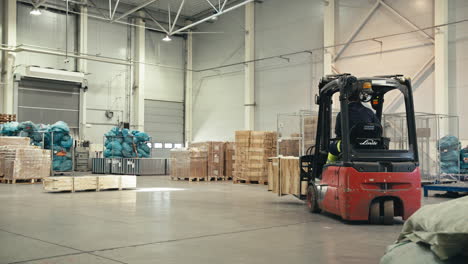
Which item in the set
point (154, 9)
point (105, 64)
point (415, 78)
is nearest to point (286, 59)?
point (415, 78)

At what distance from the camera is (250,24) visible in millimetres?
24312

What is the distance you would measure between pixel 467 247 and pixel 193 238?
3849 mm

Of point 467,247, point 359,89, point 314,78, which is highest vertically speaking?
point 314,78

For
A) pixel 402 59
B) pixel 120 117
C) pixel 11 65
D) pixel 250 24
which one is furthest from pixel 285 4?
pixel 11 65

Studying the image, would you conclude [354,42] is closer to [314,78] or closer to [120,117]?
[314,78]

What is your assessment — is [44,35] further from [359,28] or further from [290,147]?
[359,28]

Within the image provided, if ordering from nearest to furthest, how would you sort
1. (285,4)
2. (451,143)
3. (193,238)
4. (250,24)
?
(193,238) < (451,143) < (285,4) < (250,24)

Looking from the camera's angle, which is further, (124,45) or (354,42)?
(124,45)

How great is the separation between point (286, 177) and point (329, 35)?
12041 millimetres

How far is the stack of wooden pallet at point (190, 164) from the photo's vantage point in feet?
57.7

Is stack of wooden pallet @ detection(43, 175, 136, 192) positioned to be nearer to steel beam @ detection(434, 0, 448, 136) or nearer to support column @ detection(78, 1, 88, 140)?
steel beam @ detection(434, 0, 448, 136)

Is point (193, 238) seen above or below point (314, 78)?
below

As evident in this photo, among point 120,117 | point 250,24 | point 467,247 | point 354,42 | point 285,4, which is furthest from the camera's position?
point 120,117

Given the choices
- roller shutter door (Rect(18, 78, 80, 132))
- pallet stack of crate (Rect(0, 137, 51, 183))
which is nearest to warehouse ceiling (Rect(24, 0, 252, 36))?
roller shutter door (Rect(18, 78, 80, 132))
